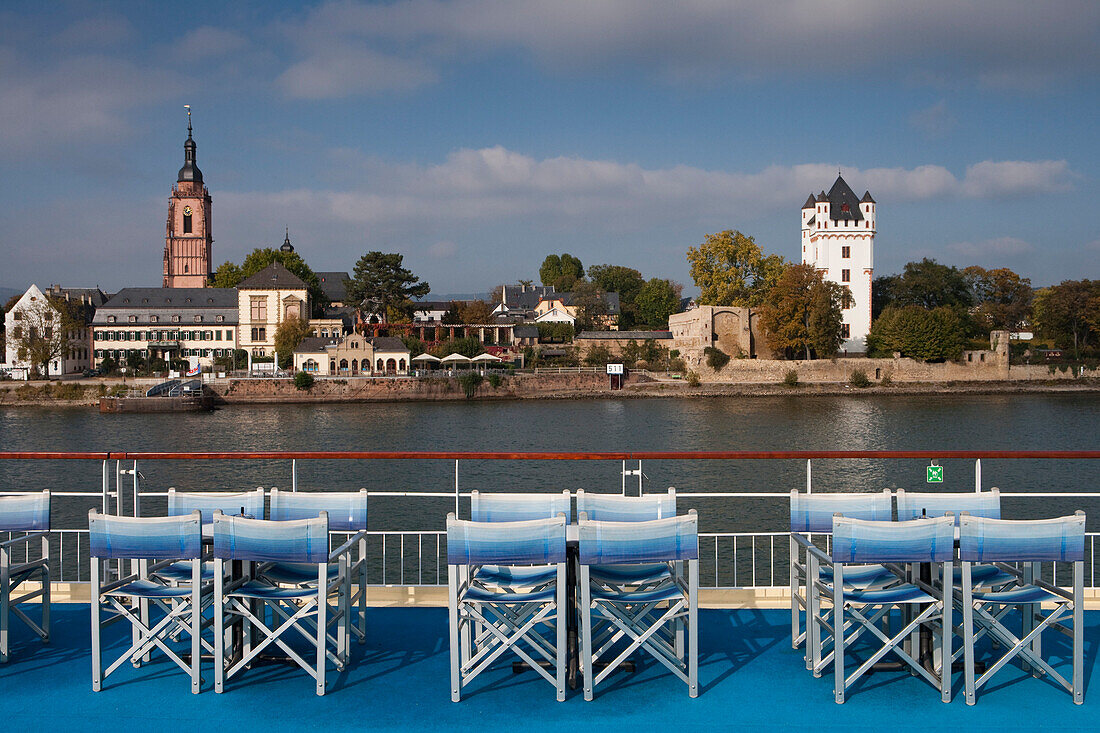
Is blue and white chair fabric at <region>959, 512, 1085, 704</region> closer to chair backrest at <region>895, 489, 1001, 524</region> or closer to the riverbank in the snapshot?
chair backrest at <region>895, 489, 1001, 524</region>

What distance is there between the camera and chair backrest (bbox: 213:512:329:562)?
4195 millimetres

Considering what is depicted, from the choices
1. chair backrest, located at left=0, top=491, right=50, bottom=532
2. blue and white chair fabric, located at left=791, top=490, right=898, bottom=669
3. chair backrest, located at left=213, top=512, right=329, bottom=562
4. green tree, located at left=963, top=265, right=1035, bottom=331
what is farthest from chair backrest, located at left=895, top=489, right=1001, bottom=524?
green tree, located at left=963, top=265, right=1035, bottom=331

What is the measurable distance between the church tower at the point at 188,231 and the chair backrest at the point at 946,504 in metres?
97.7

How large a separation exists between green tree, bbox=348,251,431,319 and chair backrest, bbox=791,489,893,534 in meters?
73.1

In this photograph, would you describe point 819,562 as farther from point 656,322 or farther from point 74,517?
point 656,322

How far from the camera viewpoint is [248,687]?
14.4 ft

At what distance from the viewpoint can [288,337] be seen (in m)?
70.5

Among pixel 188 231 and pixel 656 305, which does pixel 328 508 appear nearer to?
pixel 656 305

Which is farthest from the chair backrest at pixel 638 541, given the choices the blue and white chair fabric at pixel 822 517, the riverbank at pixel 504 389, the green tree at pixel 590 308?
the green tree at pixel 590 308

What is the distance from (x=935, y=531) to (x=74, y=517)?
21.2 meters

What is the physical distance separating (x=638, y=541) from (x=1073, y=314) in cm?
7599

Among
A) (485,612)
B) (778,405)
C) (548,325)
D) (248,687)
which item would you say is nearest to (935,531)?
(485,612)

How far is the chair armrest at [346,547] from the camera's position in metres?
4.49

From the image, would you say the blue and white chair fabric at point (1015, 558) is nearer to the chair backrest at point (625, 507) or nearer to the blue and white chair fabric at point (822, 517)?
the blue and white chair fabric at point (822, 517)
